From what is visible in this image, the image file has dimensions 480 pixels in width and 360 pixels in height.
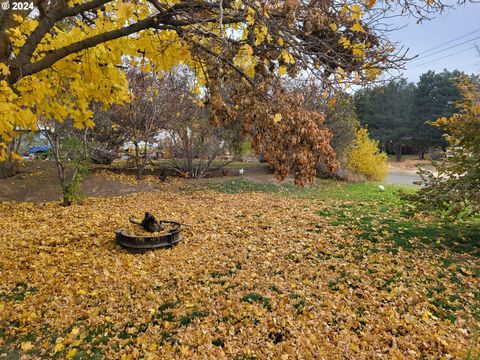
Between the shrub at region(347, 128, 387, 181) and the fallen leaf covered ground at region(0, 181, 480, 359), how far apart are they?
10448 millimetres

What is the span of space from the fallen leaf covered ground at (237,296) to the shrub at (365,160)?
34.3 feet

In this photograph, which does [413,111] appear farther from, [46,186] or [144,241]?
[144,241]

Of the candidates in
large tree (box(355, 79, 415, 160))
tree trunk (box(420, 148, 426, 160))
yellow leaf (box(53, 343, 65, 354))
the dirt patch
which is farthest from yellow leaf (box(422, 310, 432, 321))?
tree trunk (box(420, 148, 426, 160))

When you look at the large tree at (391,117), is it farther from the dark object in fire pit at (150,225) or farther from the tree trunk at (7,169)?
the dark object in fire pit at (150,225)

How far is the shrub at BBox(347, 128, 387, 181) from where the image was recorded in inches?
642

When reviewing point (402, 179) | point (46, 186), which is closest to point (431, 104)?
point (402, 179)

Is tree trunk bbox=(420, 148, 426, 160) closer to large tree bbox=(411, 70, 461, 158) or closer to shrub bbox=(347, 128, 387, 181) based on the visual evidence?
large tree bbox=(411, 70, 461, 158)

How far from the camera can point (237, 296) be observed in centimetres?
393

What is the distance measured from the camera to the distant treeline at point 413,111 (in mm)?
33031

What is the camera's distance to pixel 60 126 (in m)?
9.16

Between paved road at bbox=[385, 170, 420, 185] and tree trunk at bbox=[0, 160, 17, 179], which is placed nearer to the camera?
tree trunk at bbox=[0, 160, 17, 179]

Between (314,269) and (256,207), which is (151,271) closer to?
(314,269)

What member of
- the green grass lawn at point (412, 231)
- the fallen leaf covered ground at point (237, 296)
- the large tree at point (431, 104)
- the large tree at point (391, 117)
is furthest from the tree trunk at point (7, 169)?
the large tree at point (431, 104)

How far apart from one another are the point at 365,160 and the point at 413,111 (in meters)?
23.1
